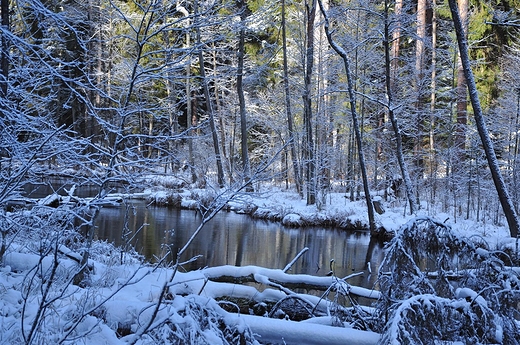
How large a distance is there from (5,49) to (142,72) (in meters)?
1.22

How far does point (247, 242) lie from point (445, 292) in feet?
25.6

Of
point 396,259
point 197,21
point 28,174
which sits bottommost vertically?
point 396,259

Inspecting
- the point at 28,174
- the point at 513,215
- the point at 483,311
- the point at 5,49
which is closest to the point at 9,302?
the point at 28,174

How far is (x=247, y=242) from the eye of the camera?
11109 millimetres

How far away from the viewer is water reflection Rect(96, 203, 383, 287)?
895cm

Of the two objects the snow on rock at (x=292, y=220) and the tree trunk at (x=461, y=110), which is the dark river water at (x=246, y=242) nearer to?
the snow on rock at (x=292, y=220)

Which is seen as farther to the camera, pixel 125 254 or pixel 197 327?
pixel 125 254

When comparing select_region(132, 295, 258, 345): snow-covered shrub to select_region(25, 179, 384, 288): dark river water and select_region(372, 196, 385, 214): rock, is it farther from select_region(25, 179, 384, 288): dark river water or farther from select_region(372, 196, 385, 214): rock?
select_region(372, 196, 385, 214): rock

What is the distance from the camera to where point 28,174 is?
3.98 m

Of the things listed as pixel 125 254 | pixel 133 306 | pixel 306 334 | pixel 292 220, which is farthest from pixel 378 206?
pixel 133 306

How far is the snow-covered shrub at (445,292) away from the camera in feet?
9.64

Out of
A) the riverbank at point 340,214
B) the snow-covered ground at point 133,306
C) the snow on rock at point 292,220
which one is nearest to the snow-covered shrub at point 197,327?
the snow-covered ground at point 133,306

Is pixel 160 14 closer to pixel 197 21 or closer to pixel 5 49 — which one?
pixel 197 21

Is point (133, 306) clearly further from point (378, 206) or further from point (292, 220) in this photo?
point (378, 206)
